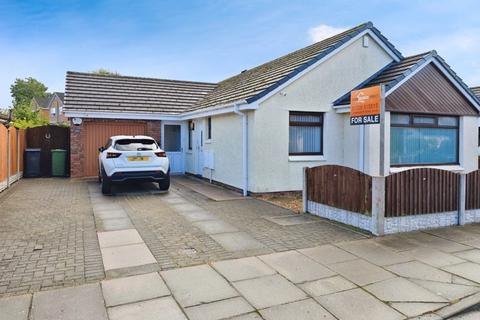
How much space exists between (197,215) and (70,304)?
15.3 ft

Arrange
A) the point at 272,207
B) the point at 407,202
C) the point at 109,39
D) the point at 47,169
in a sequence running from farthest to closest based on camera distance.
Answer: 1. the point at 109,39
2. the point at 47,169
3. the point at 272,207
4. the point at 407,202

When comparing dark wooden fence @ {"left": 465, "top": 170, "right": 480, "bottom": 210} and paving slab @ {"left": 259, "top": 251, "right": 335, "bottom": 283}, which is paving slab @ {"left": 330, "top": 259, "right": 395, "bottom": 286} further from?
dark wooden fence @ {"left": 465, "top": 170, "right": 480, "bottom": 210}

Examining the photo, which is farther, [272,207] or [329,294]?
[272,207]

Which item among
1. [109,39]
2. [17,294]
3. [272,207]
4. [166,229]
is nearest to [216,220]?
[166,229]

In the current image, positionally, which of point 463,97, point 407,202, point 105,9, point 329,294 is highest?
point 105,9

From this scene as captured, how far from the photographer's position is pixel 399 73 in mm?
11758

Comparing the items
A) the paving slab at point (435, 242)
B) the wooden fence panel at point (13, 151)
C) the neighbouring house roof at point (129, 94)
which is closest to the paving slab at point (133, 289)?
the paving slab at point (435, 242)

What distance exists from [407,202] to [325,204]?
1682mm

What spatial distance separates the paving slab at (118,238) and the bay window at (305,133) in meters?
6.15

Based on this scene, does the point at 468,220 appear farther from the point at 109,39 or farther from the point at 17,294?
the point at 109,39

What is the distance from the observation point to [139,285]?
455cm

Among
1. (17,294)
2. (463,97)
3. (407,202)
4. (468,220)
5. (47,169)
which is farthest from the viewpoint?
(47,169)

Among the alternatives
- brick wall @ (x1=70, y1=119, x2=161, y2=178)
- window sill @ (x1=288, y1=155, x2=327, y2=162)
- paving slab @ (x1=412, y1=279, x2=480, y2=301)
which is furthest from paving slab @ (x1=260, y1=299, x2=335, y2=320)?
brick wall @ (x1=70, y1=119, x2=161, y2=178)

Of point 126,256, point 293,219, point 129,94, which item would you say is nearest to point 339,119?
point 293,219
